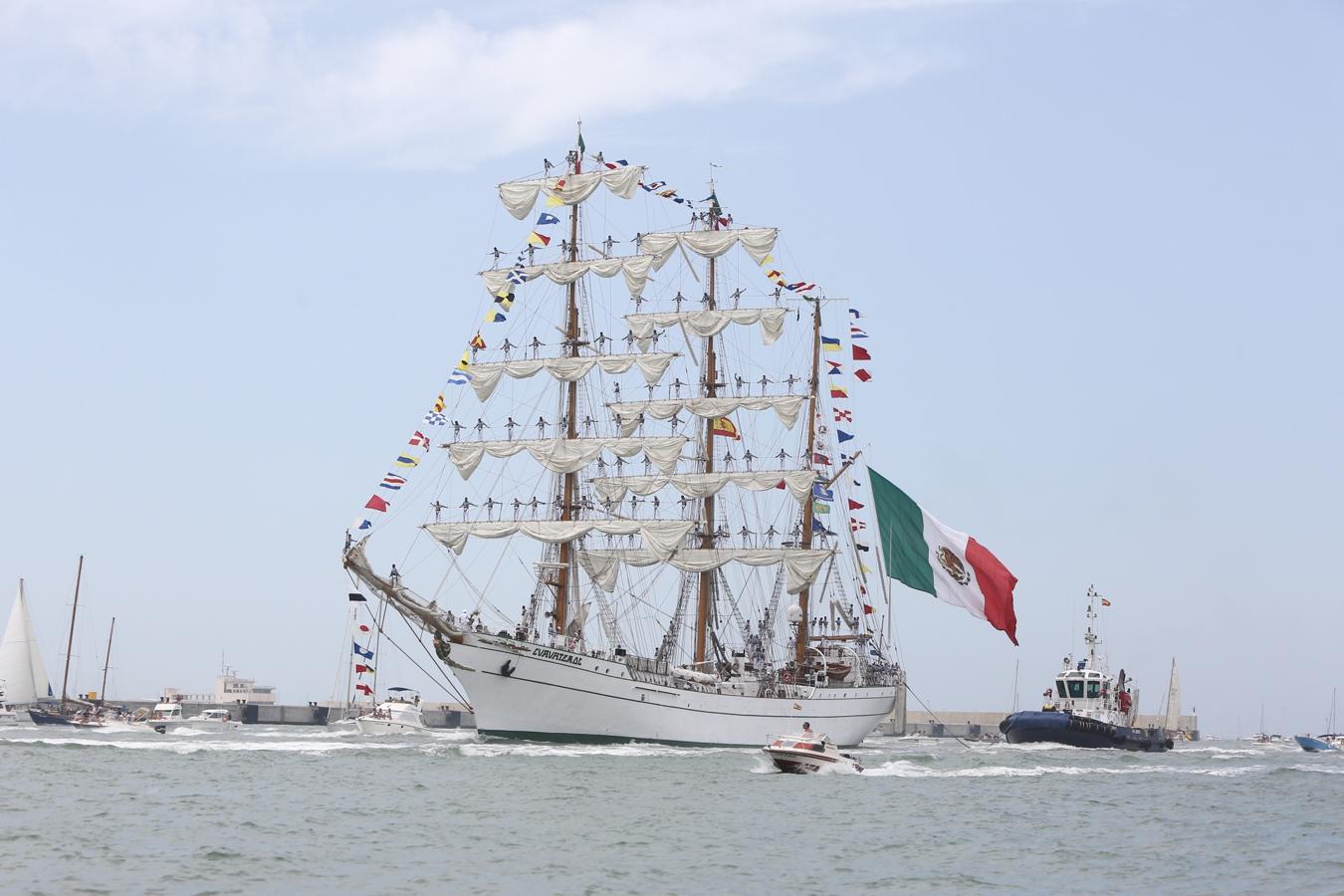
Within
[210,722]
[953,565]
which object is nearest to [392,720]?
[210,722]

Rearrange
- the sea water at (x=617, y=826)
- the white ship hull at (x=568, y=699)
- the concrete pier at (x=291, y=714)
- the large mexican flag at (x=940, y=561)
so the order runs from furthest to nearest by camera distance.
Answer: the concrete pier at (x=291, y=714), the large mexican flag at (x=940, y=561), the white ship hull at (x=568, y=699), the sea water at (x=617, y=826)

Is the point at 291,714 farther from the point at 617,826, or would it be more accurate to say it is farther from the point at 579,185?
the point at 617,826

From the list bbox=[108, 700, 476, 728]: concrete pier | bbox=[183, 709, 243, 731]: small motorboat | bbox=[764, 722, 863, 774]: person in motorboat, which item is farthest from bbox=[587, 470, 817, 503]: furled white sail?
bbox=[108, 700, 476, 728]: concrete pier

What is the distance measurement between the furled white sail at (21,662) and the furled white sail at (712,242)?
69979mm

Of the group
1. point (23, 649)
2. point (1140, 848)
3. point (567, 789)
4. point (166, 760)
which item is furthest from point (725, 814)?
point (23, 649)

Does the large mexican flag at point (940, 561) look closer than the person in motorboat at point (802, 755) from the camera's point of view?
No

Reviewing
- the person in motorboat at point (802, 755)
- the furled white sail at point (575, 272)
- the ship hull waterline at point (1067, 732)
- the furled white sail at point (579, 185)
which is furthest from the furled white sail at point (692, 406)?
the person in motorboat at point (802, 755)

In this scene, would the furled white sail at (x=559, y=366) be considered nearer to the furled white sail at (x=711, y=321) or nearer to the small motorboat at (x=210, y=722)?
the furled white sail at (x=711, y=321)

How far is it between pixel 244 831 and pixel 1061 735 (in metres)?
66.7

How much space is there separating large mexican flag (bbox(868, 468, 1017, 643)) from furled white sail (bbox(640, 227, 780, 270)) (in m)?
16.0

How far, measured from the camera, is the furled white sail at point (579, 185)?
3401 inches

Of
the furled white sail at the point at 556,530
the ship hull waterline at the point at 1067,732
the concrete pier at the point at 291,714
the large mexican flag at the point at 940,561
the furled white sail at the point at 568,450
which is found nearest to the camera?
the large mexican flag at the point at 940,561

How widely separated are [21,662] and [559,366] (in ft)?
220

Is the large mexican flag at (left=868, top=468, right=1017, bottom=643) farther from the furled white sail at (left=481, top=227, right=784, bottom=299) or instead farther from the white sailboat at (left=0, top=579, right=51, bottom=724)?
the white sailboat at (left=0, top=579, right=51, bottom=724)
